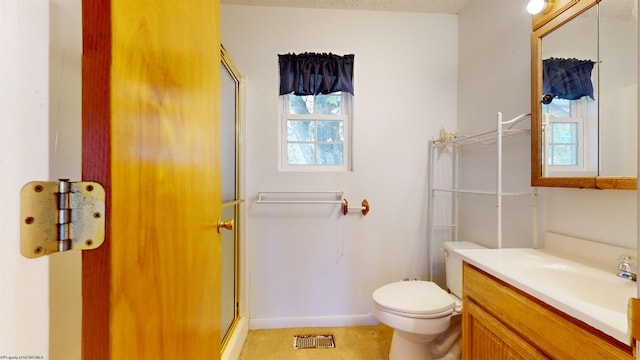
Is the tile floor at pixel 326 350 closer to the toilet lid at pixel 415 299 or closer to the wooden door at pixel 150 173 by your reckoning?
the toilet lid at pixel 415 299

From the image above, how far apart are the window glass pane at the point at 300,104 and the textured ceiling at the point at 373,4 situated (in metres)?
0.68

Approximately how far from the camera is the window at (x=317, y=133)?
2.12m

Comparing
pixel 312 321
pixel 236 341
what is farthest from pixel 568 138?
pixel 236 341

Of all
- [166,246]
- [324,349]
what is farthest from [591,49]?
[324,349]

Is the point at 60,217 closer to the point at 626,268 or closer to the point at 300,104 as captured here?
the point at 626,268

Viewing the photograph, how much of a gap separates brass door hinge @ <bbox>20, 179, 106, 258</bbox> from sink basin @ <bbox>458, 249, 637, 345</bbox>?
3.51ft

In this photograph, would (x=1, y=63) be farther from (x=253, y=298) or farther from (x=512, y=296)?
(x=253, y=298)

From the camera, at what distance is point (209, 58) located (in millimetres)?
812

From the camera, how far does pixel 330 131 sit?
2146 millimetres

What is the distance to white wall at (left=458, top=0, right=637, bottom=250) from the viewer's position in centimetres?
106

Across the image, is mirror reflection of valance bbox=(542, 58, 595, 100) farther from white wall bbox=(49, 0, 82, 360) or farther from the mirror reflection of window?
white wall bbox=(49, 0, 82, 360)

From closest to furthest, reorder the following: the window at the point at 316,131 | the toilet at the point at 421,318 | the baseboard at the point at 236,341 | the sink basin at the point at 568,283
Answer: the sink basin at the point at 568,283, the toilet at the point at 421,318, the baseboard at the point at 236,341, the window at the point at 316,131

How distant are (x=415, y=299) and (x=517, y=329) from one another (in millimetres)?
650

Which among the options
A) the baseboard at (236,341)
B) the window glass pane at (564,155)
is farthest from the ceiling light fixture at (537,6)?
the baseboard at (236,341)
